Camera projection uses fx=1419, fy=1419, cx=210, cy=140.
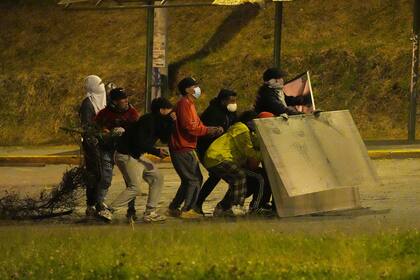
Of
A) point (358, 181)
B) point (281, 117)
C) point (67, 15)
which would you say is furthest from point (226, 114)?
point (67, 15)

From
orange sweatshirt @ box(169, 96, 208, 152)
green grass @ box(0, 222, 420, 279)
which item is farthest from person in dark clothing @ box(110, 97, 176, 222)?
green grass @ box(0, 222, 420, 279)

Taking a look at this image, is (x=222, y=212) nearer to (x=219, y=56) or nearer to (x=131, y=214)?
(x=131, y=214)

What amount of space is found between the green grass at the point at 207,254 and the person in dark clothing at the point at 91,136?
4.88ft

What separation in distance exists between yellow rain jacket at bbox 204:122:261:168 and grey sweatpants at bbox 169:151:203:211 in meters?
0.16

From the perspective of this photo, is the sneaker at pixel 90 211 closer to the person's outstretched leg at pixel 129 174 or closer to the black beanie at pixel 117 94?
Answer: the person's outstretched leg at pixel 129 174

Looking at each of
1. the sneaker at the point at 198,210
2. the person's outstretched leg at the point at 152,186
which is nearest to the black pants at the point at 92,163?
the person's outstretched leg at the point at 152,186

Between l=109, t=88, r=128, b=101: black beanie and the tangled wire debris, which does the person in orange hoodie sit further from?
the tangled wire debris

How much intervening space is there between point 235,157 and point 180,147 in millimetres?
598

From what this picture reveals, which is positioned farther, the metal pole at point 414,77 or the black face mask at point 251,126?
the metal pole at point 414,77

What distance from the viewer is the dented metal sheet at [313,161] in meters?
14.8


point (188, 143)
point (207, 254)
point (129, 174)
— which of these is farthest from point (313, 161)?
point (207, 254)

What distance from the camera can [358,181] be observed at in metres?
15.2

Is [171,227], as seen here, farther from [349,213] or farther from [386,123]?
[386,123]

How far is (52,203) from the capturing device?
15500 millimetres
